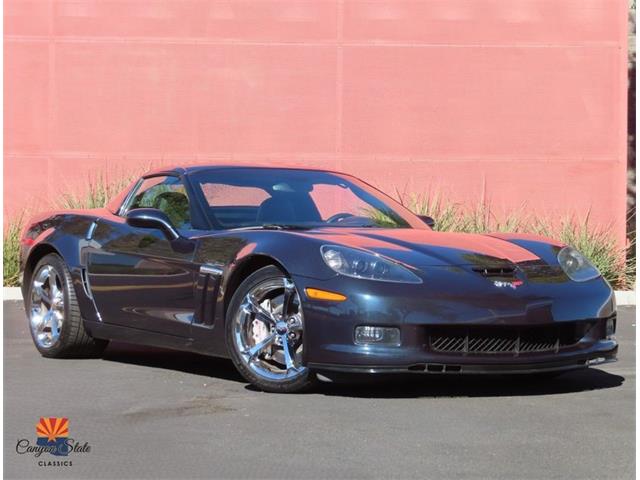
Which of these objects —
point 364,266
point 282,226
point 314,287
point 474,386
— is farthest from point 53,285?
point 474,386

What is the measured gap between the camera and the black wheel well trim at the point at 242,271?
7.01 meters

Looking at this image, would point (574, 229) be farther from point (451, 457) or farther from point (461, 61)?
point (451, 457)

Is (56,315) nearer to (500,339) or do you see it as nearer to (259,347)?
(259,347)

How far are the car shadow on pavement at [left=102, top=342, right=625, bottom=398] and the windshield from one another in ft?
2.98

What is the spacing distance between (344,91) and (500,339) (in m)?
10.9

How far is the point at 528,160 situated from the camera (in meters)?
17.3

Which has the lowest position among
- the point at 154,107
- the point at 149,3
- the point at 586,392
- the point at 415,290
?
the point at 586,392

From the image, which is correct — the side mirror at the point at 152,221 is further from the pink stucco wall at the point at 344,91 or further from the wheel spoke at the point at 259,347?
the pink stucco wall at the point at 344,91

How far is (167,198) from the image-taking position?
8.20m

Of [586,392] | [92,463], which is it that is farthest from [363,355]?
[92,463]

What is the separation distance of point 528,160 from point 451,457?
12393 millimetres

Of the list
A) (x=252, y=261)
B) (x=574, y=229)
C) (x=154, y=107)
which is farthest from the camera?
(x=154, y=107)

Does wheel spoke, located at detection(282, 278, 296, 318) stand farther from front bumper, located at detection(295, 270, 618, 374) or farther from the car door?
the car door
